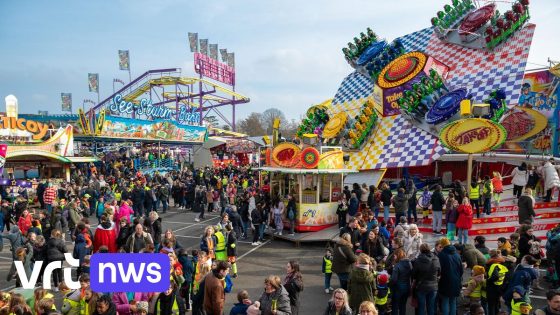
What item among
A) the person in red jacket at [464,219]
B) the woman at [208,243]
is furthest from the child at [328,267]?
the person in red jacket at [464,219]

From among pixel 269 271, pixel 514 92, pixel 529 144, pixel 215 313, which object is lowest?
pixel 269 271

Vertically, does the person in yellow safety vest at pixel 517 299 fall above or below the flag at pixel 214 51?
below

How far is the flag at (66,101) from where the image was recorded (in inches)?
2071

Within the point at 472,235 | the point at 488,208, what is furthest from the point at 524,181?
the point at 472,235

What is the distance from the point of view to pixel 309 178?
13.3 metres

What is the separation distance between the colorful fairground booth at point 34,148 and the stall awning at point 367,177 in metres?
16.2

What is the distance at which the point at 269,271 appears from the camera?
952cm

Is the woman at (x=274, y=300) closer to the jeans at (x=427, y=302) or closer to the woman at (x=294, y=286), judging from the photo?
the woman at (x=294, y=286)

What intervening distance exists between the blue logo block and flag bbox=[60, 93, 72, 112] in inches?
2143

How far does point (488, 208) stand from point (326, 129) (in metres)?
9.12

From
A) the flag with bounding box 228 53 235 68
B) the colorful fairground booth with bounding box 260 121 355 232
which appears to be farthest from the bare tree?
the colorful fairground booth with bounding box 260 121 355 232

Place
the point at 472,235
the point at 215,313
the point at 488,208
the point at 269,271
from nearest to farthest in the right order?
the point at 215,313
the point at 269,271
the point at 472,235
the point at 488,208

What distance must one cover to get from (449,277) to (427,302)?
50cm

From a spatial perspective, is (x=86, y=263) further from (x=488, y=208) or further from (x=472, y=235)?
→ (x=488, y=208)
